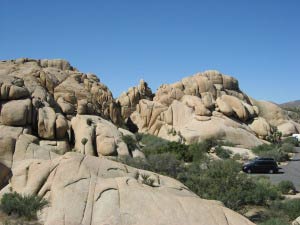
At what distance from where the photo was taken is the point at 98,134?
38.0 m

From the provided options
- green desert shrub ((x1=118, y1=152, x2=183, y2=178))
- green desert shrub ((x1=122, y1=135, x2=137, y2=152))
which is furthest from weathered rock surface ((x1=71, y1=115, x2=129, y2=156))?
green desert shrub ((x1=118, y1=152, x2=183, y2=178))

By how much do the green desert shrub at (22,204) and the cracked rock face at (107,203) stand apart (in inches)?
11.2

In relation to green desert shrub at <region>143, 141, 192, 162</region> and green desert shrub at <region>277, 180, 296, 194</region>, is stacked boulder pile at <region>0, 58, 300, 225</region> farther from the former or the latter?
green desert shrub at <region>277, 180, 296, 194</region>

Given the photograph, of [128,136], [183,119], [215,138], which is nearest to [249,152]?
[215,138]

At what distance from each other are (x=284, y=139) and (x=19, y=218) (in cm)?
5207

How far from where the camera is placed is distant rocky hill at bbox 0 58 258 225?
47.1 feet

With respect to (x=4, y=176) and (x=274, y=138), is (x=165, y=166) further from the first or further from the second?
(x=274, y=138)

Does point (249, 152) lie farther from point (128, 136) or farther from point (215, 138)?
point (128, 136)

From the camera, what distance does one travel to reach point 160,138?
53.5 meters

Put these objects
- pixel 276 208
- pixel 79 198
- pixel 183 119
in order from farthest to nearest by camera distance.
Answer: pixel 183 119 < pixel 276 208 < pixel 79 198

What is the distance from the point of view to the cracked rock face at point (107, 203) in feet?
45.7

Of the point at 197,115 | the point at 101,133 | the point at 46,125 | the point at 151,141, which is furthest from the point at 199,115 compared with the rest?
the point at 46,125

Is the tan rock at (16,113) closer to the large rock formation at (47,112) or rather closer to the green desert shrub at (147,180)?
the large rock formation at (47,112)

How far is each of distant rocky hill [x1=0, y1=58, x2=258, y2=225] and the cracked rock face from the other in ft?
0.10
